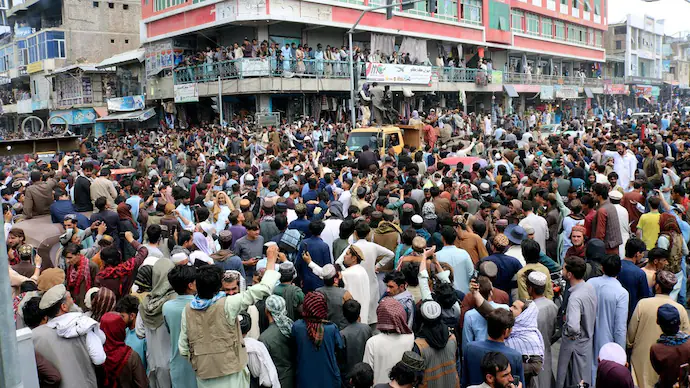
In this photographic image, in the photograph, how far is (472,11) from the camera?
44.2 meters

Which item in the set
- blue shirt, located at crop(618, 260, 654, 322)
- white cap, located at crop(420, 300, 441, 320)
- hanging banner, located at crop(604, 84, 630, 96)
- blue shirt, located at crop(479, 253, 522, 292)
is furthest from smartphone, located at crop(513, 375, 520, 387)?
hanging banner, located at crop(604, 84, 630, 96)

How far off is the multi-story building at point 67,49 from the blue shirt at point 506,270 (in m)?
35.9

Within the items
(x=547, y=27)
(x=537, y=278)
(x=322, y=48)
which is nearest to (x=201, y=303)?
(x=537, y=278)

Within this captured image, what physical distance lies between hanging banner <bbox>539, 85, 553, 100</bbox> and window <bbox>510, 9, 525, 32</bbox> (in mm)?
5262

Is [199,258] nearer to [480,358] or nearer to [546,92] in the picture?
[480,358]

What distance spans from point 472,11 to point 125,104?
82.9 ft

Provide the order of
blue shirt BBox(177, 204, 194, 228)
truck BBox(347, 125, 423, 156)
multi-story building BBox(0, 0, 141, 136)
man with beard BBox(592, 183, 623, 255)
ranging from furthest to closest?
multi-story building BBox(0, 0, 141, 136) < truck BBox(347, 125, 423, 156) < blue shirt BBox(177, 204, 194, 228) < man with beard BBox(592, 183, 623, 255)

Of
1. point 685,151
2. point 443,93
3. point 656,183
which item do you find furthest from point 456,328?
point 443,93

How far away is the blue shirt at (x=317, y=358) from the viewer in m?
4.98

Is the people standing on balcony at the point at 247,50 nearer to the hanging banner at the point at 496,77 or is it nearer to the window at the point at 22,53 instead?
the hanging banner at the point at 496,77

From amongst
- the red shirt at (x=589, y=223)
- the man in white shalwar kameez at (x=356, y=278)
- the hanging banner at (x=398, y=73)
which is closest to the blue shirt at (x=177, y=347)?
the man in white shalwar kameez at (x=356, y=278)

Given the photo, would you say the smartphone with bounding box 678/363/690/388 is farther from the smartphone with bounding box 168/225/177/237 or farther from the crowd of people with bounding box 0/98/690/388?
the smartphone with bounding box 168/225/177/237

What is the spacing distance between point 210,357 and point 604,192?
19.7 ft

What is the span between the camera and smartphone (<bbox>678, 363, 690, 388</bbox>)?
13.5 ft
